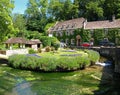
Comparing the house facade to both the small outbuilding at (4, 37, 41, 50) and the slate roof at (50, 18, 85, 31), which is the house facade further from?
the small outbuilding at (4, 37, 41, 50)

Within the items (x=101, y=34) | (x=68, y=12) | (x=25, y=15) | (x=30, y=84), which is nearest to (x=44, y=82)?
(x=30, y=84)

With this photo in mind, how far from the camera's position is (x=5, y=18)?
39.8 metres

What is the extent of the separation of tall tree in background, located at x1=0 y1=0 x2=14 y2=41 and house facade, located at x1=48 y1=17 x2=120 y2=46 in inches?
999

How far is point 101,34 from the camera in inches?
2318

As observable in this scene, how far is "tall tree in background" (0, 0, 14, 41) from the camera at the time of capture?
1561 inches

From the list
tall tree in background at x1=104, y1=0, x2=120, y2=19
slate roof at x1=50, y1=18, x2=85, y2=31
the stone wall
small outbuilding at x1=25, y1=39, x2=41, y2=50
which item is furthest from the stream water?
tall tree in background at x1=104, y1=0, x2=120, y2=19

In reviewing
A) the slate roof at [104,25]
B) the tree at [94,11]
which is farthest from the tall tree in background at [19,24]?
the slate roof at [104,25]

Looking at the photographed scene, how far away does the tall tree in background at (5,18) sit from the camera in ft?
130

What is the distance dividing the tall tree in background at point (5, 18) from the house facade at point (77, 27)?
25376 mm

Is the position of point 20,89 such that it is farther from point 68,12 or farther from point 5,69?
point 68,12

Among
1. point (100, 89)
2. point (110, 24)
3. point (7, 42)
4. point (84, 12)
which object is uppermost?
point (84, 12)

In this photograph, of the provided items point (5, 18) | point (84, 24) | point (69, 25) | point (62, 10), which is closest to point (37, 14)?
point (62, 10)

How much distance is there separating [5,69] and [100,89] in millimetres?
15088

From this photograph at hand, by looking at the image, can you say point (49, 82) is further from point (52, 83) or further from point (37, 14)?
point (37, 14)
